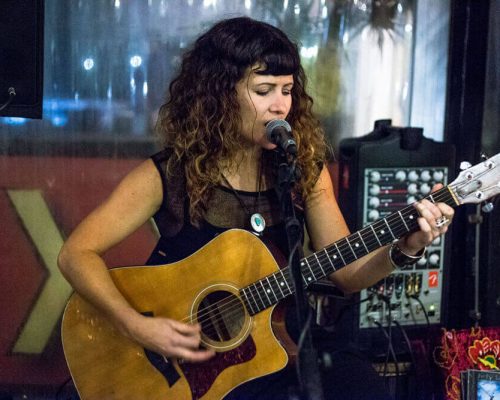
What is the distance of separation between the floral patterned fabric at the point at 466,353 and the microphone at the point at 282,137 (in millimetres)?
1259

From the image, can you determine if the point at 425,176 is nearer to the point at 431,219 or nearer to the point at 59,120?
the point at 431,219

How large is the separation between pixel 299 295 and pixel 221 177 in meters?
0.83

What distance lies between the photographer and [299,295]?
204 centimetres

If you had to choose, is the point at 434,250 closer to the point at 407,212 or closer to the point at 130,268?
the point at 407,212

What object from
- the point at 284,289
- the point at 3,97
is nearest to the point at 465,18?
the point at 284,289

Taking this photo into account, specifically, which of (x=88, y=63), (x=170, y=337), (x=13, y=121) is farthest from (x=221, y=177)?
(x=13, y=121)

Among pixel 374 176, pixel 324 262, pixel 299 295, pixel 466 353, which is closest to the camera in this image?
pixel 299 295

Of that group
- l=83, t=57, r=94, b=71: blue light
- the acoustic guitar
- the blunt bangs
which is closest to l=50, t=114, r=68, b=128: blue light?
l=83, t=57, r=94, b=71: blue light

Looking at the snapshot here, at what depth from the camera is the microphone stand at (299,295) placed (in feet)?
6.50

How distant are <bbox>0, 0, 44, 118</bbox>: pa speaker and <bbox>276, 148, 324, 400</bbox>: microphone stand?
1029mm

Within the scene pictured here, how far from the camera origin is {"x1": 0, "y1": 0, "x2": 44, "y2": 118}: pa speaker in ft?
8.68

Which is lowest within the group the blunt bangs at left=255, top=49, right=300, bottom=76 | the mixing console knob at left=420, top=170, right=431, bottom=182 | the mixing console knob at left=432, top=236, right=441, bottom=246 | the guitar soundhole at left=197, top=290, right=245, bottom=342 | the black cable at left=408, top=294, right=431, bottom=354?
A: the black cable at left=408, top=294, right=431, bottom=354

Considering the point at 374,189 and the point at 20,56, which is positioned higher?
the point at 20,56

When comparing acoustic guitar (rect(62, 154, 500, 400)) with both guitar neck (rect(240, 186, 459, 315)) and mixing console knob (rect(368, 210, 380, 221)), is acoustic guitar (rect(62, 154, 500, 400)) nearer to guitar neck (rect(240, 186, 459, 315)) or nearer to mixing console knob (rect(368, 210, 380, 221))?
guitar neck (rect(240, 186, 459, 315))
